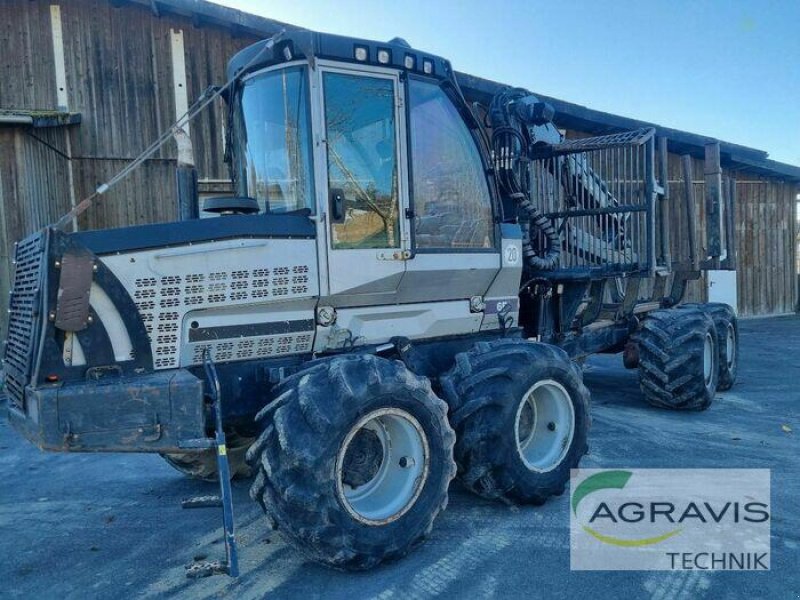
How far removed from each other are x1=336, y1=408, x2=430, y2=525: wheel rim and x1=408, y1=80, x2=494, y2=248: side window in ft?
4.11

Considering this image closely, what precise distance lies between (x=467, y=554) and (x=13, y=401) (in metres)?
2.71

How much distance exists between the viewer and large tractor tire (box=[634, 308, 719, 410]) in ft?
22.1

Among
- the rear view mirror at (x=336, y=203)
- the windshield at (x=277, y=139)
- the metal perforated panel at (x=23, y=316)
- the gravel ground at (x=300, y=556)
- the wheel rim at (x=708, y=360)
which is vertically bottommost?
the gravel ground at (x=300, y=556)

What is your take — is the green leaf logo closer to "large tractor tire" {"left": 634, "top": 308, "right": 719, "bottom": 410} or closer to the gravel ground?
the gravel ground

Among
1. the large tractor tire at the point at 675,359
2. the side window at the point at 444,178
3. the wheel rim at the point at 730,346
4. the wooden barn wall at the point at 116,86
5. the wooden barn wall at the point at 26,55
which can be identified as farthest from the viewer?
the wooden barn wall at the point at 116,86

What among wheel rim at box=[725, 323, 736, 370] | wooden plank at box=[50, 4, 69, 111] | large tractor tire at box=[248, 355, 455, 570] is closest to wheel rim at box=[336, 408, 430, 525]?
large tractor tire at box=[248, 355, 455, 570]

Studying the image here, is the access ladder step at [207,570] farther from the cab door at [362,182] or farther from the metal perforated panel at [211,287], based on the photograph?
the cab door at [362,182]

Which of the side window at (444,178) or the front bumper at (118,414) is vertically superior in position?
the side window at (444,178)

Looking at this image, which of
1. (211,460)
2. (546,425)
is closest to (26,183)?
(211,460)

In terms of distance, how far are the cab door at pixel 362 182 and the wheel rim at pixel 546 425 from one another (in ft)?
4.23

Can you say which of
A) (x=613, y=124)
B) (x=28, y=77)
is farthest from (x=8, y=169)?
(x=613, y=124)

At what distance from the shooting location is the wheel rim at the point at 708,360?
7154 millimetres

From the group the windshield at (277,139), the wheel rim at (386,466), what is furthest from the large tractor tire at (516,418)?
the windshield at (277,139)

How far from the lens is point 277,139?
404 centimetres
